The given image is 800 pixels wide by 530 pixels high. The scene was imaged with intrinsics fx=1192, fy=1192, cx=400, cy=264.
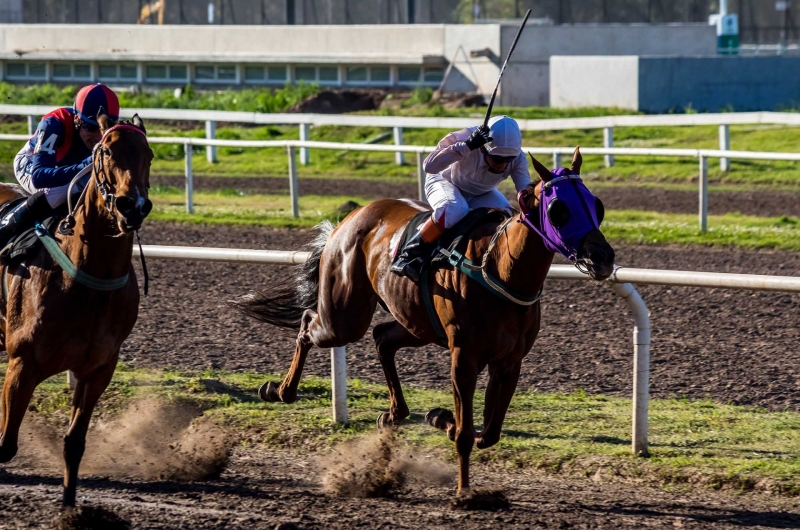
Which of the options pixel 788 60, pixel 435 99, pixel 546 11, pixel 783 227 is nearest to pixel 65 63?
pixel 435 99

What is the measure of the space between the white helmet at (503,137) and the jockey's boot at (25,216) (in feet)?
6.92

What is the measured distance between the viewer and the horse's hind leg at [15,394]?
5.13 meters

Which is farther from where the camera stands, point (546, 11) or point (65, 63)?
point (546, 11)

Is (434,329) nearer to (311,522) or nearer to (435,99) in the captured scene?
(311,522)

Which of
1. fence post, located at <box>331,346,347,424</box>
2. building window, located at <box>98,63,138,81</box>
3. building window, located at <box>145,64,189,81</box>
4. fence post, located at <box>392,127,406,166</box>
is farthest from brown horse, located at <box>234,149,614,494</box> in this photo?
building window, located at <box>98,63,138,81</box>

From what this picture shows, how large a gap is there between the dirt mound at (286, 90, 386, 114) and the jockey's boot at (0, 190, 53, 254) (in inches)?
731

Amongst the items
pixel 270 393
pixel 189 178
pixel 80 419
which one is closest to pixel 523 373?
pixel 270 393

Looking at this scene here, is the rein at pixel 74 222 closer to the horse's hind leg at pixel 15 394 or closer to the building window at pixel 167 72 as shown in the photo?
the horse's hind leg at pixel 15 394

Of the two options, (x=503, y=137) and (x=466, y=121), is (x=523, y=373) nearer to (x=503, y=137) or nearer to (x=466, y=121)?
(x=503, y=137)

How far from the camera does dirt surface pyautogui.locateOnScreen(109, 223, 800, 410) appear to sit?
23.9ft

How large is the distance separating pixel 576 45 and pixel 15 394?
78.6 ft

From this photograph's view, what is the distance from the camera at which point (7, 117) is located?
966 inches

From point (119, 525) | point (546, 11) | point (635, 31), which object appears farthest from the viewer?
point (546, 11)

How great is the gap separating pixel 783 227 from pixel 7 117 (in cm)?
1716
